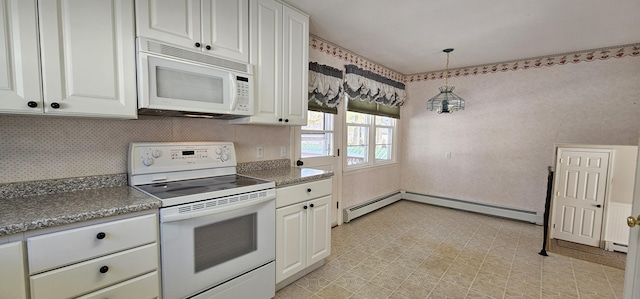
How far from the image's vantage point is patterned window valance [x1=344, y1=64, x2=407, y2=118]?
11.4 feet

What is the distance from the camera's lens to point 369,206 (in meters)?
4.02

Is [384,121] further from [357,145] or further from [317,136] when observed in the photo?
[317,136]

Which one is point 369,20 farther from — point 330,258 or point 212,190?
point 330,258

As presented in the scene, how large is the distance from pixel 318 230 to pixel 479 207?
3.09 metres

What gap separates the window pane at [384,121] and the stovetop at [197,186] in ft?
9.44

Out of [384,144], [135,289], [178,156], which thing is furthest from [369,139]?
[135,289]

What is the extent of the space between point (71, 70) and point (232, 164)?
1134 mm

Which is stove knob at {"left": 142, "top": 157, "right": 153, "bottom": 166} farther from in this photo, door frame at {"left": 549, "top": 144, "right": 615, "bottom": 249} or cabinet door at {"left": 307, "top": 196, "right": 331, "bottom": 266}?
door frame at {"left": 549, "top": 144, "right": 615, "bottom": 249}

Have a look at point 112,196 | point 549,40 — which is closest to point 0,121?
point 112,196

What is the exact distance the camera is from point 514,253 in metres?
2.79

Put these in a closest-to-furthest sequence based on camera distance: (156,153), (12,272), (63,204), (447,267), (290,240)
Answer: (12,272) < (63,204) < (156,153) < (290,240) < (447,267)

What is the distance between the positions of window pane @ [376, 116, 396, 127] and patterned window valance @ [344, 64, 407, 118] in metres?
0.11

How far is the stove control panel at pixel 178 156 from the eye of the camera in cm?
172

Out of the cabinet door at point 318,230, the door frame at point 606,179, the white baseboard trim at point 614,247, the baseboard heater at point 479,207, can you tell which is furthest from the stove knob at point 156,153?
the white baseboard trim at point 614,247
